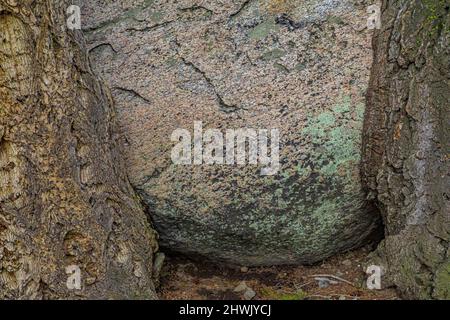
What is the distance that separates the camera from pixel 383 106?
3.23m

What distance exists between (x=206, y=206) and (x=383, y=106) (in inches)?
41.6

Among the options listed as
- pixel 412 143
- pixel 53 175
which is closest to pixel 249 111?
pixel 412 143

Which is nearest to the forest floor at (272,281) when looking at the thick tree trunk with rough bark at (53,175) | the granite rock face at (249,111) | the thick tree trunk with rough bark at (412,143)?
the granite rock face at (249,111)

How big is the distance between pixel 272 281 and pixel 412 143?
104 cm

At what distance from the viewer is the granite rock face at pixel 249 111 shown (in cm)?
329

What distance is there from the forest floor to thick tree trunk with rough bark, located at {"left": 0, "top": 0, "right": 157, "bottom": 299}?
363 millimetres

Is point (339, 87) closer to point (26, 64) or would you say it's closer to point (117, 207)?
point (117, 207)

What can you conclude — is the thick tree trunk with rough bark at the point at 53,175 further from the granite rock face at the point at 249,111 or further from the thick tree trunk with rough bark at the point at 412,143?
the thick tree trunk with rough bark at the point at 412,143

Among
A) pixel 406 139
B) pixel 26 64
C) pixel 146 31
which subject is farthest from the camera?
pixel 146 31

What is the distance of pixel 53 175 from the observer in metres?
2.75

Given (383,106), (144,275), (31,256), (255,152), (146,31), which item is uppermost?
(146,31)

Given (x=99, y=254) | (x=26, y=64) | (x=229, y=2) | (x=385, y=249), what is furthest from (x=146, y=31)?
(x=385, y=249)

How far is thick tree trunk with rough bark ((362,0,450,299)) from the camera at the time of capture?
2914 mm

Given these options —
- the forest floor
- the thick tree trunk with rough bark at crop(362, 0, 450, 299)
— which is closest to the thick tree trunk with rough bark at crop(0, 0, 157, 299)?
the forest floor
